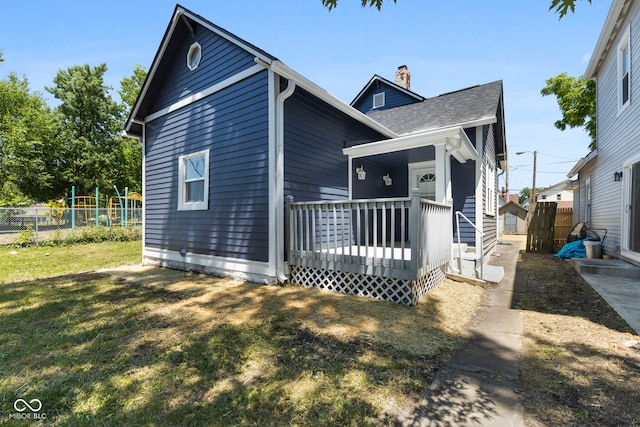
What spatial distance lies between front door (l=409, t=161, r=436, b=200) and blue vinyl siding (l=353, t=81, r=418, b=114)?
5270mm

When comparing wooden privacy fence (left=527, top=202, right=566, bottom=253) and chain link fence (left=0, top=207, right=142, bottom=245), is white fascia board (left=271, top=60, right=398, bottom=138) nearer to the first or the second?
wooden privacy fence (left=527, top=202, right=566, bottom=253)

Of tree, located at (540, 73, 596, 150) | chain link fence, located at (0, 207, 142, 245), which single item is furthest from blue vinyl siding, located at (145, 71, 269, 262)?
tree, located at (540, 73, 596, 150)

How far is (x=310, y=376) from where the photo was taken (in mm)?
2365

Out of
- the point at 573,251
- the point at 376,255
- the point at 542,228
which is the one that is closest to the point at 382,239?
the point at 376,255

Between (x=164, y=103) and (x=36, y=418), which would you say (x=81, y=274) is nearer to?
(x=164, y=103)

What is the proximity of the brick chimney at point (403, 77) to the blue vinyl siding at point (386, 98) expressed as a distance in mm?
1011

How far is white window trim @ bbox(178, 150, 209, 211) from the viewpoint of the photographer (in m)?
6.34

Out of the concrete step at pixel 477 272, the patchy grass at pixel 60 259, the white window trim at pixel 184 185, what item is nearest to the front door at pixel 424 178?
the concrete step at pixel 477 272

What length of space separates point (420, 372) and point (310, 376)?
0.91 metres

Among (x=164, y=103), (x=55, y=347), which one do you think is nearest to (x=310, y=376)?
(x=55, y=347)

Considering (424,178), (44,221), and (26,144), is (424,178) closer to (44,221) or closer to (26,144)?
(44,221)

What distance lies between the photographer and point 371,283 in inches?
181

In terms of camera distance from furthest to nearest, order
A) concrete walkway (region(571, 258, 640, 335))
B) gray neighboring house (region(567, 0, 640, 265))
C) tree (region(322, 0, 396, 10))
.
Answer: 1. gray neighboring house (region(567, 0, 640, 265))
2. concrete walkway (region(571, 258, 640, 335))
3. tree (region(322, 0, 396, 10))

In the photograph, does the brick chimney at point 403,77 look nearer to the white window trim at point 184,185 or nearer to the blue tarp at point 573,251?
the blue tarp at point 573,251
